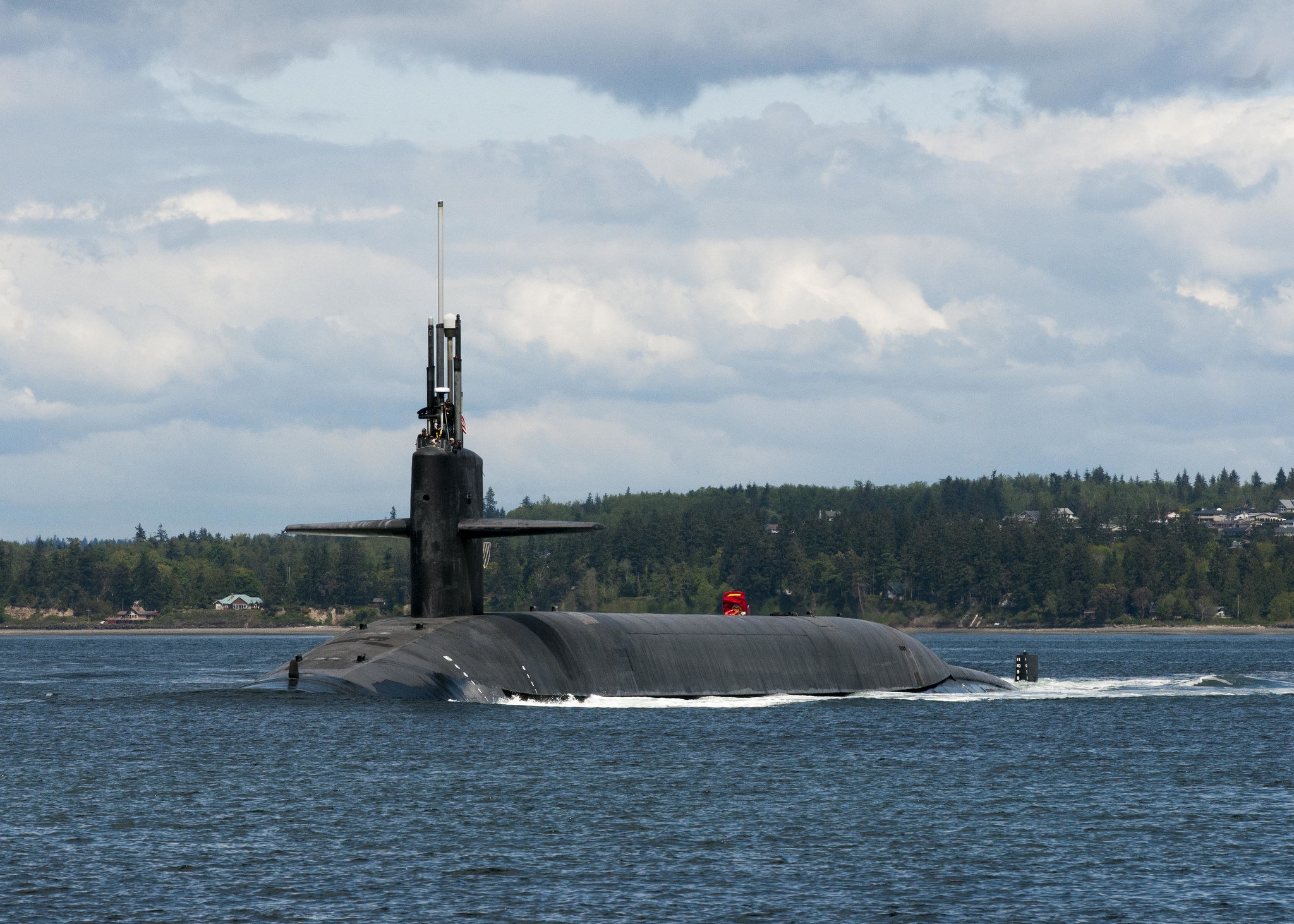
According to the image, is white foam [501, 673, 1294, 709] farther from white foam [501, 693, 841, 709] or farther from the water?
the water

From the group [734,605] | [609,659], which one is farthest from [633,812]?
[734,605]

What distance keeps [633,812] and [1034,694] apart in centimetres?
3494

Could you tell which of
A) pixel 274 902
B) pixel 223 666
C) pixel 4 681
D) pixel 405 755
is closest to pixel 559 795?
pixel 405 755

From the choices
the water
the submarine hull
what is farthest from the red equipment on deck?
the water

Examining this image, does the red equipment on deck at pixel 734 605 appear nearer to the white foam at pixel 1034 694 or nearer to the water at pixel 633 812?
the white foam at pixel 1034 694

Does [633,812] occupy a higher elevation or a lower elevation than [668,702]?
lower

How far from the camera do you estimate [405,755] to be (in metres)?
34.8

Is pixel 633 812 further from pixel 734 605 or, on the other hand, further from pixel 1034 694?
pixel 1034 694

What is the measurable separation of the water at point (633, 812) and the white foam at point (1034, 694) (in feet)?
1.30

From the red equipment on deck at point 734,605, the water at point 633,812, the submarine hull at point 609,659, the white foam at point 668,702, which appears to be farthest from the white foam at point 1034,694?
the red equipment on deck at point 734,605

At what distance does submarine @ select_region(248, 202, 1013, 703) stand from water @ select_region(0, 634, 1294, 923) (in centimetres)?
86

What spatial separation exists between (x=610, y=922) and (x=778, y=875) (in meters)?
4.05

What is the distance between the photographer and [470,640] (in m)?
42.7

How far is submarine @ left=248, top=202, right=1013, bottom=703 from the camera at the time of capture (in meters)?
41.6
